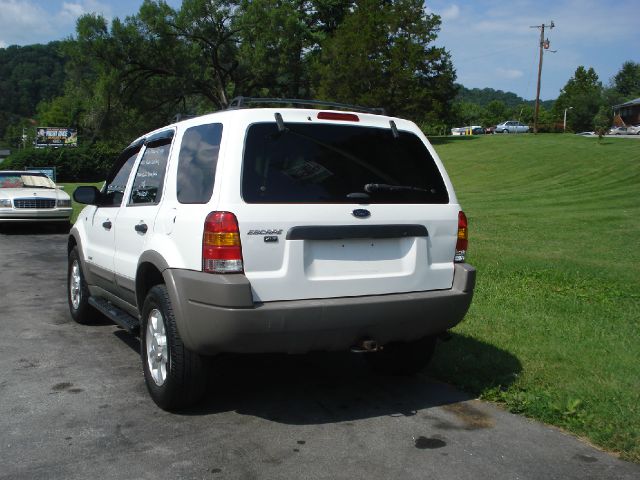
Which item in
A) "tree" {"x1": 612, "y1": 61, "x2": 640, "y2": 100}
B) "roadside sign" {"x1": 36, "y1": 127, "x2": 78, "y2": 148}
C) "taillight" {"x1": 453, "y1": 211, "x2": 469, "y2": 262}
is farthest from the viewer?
"tree" {"x1": 612, "y1": 61, "x2": 640, "y2": 100}

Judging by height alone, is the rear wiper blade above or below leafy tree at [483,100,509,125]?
below

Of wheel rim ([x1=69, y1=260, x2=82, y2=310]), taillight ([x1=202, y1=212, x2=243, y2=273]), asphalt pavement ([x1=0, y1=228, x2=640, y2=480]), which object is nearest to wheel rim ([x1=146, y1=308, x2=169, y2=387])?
asphalt pavement ([x1=0, y1=228, x2=640, y2=480])

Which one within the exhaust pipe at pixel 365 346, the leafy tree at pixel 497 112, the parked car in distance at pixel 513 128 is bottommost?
the exhaust pipe at pixel 365 346

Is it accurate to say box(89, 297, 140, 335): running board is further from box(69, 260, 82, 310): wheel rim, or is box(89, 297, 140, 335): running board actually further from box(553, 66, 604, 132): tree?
box(553, 66, 604, 132): tree

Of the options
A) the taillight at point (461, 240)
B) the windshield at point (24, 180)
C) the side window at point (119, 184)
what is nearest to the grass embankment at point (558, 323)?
the taillight at point (461, 240)

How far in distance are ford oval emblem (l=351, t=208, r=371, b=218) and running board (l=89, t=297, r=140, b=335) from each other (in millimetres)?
1994

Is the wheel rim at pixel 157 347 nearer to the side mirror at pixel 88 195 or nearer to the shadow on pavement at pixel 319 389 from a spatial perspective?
the shadow on pavement at pixel 319 389

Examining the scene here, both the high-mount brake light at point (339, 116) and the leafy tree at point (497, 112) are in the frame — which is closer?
the high-mount brake light at point (339, 116)

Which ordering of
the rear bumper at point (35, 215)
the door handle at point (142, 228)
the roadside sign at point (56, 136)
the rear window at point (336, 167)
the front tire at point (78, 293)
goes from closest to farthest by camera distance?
the rear window at point (336, 167) < the door handle at point (142, 228) < the front tire at point (78, 293) < the rear bumper at point (35, 215) < the roadside sign at point (56, 136)

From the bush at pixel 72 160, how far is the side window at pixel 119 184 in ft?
163

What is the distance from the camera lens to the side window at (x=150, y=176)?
5023mm

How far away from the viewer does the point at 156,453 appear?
12.7 feet

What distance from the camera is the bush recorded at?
53938mm

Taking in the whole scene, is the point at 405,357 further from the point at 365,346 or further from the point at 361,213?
the point at 361,213
